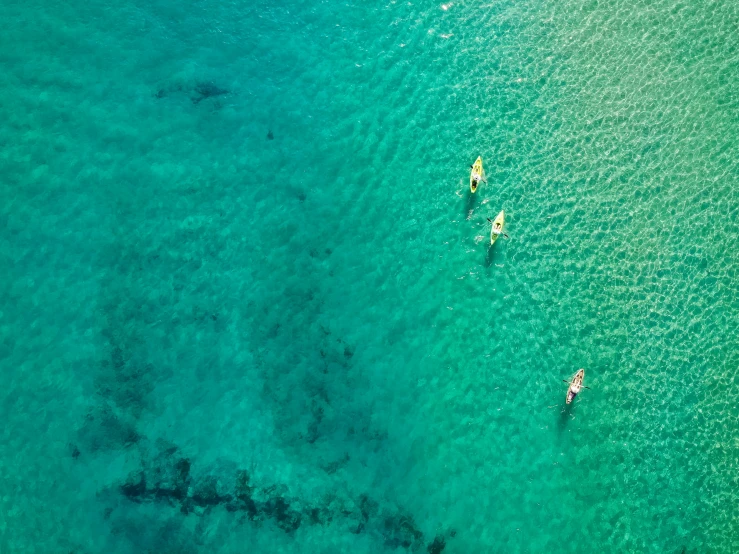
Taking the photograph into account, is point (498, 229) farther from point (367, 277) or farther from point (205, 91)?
point (205, 91)

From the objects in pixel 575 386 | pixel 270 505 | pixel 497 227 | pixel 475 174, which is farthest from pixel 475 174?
pixel 270 505

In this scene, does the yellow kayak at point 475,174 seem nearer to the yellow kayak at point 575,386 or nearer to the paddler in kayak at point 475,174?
the paddler in kayak at point 475,174

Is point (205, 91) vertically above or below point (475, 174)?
below

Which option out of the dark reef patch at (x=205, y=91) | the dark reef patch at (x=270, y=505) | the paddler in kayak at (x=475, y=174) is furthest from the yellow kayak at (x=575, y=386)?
the dark reef patch at (x=205, y=91)

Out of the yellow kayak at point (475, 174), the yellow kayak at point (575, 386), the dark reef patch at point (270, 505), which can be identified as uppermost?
the yellow kayak at point (475, 174)

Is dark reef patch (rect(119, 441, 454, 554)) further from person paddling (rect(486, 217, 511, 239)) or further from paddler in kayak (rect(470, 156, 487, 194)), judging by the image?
paddler in kayak (rect(470, 156, 487, 194))

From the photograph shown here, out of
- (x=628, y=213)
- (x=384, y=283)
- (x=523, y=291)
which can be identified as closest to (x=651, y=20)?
(x=628, y=213)

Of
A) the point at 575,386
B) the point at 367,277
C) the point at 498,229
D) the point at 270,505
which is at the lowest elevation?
the point at 270,505
